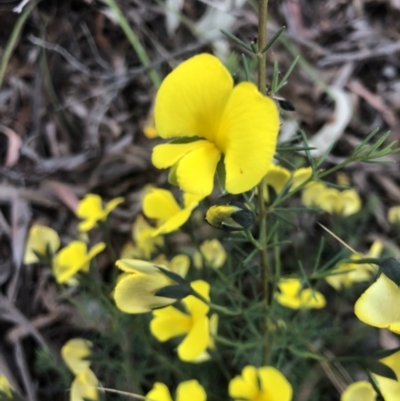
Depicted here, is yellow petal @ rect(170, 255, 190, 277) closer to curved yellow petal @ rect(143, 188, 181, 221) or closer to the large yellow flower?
curved yellow petal @ rect(143, 188, 181, 221)

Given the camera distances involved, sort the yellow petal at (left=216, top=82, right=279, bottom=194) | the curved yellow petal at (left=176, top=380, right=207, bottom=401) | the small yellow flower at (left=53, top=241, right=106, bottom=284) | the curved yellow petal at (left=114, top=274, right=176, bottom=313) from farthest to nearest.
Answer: the small yellow flower at (left=53, top=241, right=106, bottom=284), the curved yellow petal at (left=176, top=380, right=207, bottom=401), the curved yellow petal at (left=114, top=274, right=176, bottom=313), the yellow petal at (left=216, top=82, right=279, bottom=194)

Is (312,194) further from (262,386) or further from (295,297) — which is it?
(262,386)

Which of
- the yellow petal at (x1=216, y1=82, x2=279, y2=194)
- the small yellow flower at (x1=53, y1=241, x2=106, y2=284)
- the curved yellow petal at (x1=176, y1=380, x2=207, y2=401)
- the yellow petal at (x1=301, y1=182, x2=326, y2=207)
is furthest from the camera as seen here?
the yellow petal at (x1=301, y1=182, x2=326, y2=207)

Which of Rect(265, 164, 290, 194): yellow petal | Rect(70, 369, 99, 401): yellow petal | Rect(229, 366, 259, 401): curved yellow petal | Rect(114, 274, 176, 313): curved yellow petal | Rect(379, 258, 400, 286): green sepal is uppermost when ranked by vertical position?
Rect(265, 164, 290, 194): yellow petal

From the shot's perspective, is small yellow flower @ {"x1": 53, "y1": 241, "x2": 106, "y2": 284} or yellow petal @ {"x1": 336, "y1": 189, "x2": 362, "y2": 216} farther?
yellow petal @ {"x1": 336, "y1": 189, "x2": 362, "y2": 216}

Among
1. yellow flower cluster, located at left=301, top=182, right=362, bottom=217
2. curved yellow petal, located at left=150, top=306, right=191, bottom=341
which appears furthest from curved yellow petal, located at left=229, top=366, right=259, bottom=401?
yellow flower cluster, located at left=301, top=182, right=362, bottom=217

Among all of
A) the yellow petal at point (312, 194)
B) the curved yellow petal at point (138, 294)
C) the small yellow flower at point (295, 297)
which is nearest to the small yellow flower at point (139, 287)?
the curved yellow petal at point (138, 294)

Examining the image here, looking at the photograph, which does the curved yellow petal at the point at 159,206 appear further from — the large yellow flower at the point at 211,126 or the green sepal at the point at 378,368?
the green sepal at the point at 378,368

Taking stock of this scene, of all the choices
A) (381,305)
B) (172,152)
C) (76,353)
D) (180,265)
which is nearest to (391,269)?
(381,305)
